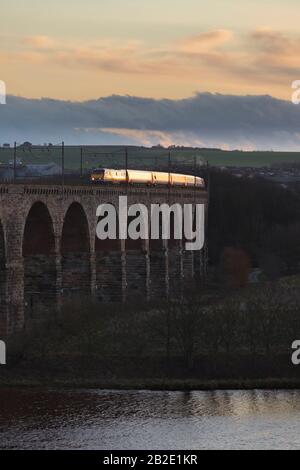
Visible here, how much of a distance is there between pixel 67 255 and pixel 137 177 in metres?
17.9

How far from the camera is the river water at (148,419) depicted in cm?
4644

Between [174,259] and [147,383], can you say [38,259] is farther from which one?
[174,259]

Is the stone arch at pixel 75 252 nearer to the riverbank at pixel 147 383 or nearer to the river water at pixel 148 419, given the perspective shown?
the riverbank at pixel 147 383

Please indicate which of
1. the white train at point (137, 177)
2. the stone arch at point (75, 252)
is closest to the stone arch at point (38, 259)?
the stone arch at point (75, 252)

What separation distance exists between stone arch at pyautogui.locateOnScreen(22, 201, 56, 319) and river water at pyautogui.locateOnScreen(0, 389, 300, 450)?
47.0ft

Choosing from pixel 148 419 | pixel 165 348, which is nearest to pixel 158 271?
pixel 165 348

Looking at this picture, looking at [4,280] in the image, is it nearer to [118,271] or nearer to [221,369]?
[221,369]

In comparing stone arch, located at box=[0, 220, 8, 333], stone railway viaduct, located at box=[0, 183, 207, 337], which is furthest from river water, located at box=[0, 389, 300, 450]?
stone railway viaduct, located at box=[0, 183, 207, 337]

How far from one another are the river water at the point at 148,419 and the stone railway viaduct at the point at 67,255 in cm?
943

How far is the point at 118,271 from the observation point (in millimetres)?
80688

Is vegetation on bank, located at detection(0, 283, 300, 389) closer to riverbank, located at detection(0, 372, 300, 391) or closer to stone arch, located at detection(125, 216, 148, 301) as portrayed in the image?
riverbank, located at detection(0, 372, 300, 391)

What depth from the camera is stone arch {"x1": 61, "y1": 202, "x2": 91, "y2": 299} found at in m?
75.6
